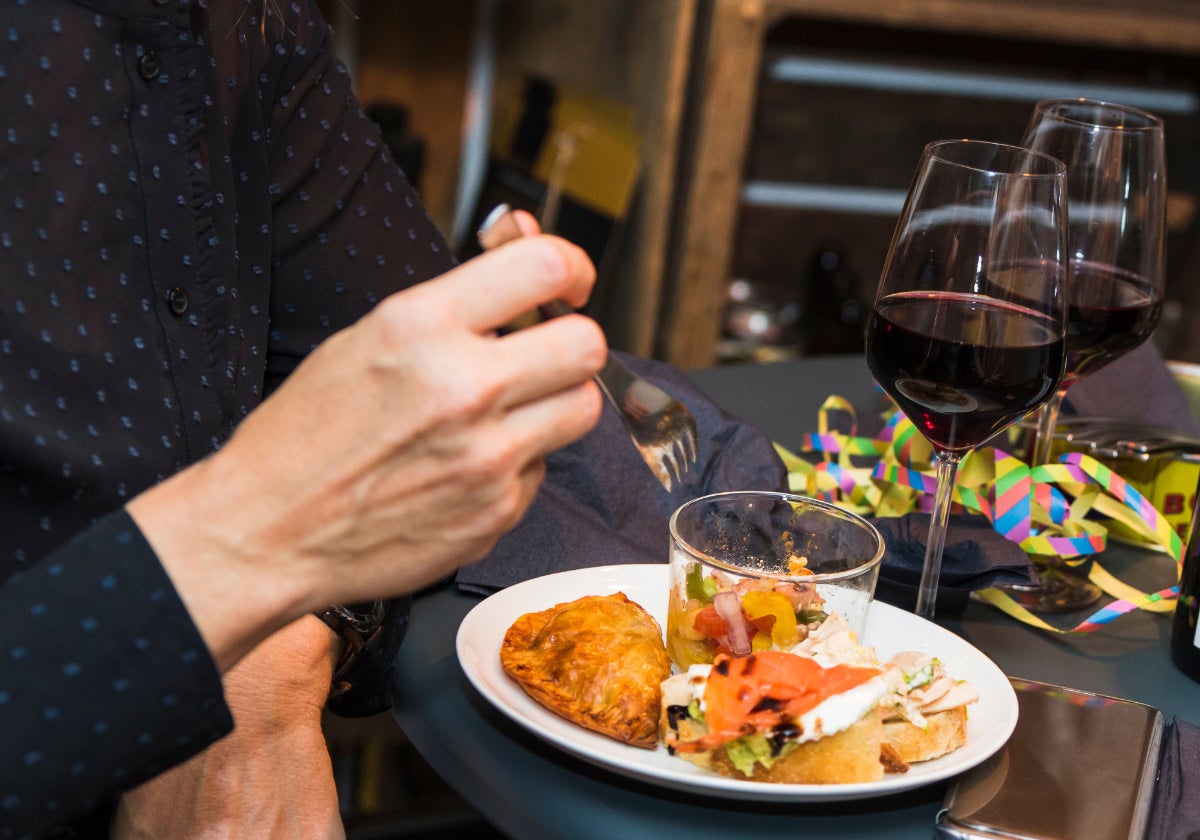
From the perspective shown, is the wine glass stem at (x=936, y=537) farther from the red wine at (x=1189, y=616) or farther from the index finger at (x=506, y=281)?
the index finger at (x=506, y=281)

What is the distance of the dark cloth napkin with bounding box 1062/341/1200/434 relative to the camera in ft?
3.73

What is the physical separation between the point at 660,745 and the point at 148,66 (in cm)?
51

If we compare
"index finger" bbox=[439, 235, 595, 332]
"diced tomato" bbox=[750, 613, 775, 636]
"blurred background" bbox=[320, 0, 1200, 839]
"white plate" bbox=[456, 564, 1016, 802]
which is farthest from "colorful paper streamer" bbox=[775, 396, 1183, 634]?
"blurred background" bbox=[320, 0, 1200, 839]

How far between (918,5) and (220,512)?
193cm

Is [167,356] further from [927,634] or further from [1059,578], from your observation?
[1059,578]

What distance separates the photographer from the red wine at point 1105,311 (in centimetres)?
92

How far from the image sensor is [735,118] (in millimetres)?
2174

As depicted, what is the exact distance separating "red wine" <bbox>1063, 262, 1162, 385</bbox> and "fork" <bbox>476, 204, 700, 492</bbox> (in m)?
0.30

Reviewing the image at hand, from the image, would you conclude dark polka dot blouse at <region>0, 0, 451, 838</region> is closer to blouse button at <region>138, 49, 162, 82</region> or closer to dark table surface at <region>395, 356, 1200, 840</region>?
blouse button at <region>138, 49, 162, 82</region>

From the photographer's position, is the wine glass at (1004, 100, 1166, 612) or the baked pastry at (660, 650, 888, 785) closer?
the baked pastry at (660, 650, 888, 785)

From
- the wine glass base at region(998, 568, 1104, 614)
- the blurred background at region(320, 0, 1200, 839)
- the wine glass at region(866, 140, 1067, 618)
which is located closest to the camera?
the wine glass at region(866, 140, 1067, 618)

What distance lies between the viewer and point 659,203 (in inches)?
→ 89.8

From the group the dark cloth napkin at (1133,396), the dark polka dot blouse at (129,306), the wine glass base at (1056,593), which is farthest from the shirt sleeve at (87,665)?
the dark cloth napkin at (1133,396)

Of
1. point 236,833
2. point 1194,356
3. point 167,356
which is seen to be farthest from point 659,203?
point 236,833
